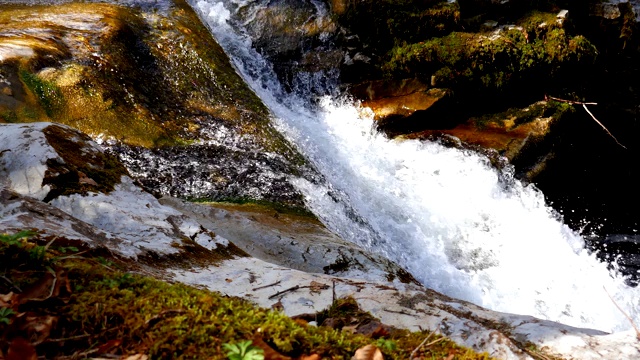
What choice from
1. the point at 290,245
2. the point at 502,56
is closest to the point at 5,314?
the point at 290,245

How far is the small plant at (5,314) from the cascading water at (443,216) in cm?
486

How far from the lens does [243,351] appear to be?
4.02 ft

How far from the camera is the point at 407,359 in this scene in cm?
147

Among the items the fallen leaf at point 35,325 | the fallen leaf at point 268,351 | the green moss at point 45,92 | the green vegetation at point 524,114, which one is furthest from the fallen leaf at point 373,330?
the green vegetation at point 524,114

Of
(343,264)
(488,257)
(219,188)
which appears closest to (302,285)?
(343,264)

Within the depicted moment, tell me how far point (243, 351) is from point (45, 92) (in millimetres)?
6343

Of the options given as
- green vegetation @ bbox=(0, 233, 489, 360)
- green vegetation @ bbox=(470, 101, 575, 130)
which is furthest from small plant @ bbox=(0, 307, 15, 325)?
green vegetation @ bbox=(470, 101, 575, 130)

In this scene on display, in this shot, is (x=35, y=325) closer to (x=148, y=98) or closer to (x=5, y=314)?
(x=5, y=314)

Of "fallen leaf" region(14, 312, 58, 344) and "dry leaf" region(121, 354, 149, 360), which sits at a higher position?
"fallen leaf" region(14, 312, 58, 344)

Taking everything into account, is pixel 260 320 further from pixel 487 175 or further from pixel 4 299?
pixel 487 175

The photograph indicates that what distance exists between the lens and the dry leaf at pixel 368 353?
1.36 metres

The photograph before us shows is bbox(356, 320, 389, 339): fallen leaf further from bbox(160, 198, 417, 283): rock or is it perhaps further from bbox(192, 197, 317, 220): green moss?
bbox(192, 197, 317, 220): green moss

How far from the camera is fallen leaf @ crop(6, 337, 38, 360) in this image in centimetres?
118

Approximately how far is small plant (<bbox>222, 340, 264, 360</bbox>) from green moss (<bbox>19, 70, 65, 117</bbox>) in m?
6.04
